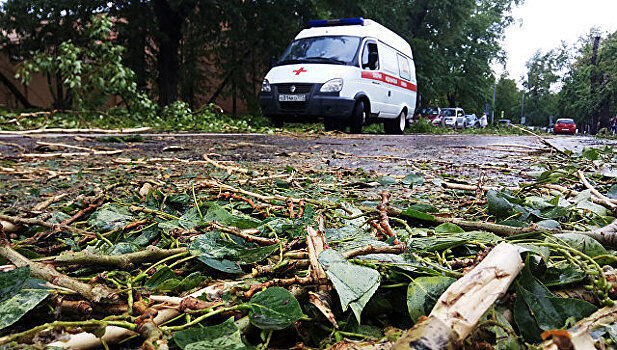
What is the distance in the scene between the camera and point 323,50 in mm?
10383

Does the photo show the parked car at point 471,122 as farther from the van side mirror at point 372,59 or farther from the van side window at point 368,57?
the van side mirror at point 372,59

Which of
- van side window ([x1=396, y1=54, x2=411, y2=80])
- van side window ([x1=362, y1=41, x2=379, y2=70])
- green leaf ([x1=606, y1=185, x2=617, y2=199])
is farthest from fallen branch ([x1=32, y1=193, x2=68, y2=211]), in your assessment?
van side window ([x1=396, y1=54, x2=411, y2=80])

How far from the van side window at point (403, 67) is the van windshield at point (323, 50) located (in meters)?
2.91

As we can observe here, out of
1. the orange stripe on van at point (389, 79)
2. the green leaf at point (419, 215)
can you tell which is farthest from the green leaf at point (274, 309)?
the orange stripe on van at point (389, 79)

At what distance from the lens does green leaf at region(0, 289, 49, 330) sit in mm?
792

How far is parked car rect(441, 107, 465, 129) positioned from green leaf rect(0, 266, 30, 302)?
3828 centimetres

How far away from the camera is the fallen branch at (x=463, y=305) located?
24.5 inches

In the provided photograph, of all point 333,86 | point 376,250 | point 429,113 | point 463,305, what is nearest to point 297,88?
point 333,86

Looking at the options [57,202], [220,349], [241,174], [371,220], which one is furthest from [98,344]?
[241,174]

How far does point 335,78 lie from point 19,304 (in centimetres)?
905

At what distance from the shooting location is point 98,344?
2.43ft

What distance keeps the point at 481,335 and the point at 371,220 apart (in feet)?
2.37

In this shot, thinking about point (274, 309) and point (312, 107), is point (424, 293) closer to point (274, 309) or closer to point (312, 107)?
point (274, 309)

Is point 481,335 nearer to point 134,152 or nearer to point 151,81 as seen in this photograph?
point 134,152
